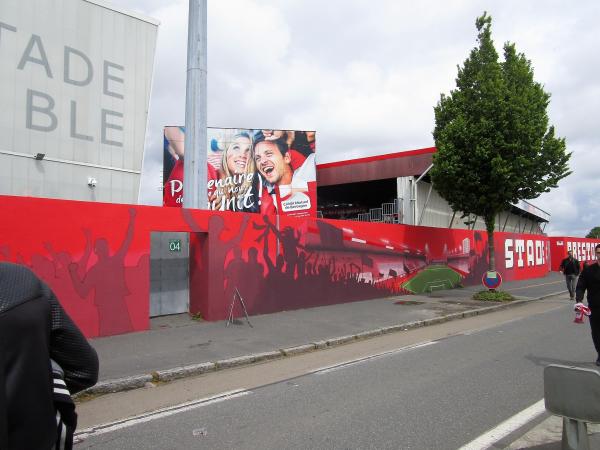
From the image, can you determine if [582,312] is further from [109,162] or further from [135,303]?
[109,162]

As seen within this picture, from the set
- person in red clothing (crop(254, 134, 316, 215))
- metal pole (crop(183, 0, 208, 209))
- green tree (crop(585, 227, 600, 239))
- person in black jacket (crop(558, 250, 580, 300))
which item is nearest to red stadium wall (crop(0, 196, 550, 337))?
metal pole (crop(183, 0, 208, 209))

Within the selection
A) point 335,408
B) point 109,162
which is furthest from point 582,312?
point 109,162

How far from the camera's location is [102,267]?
9.27m

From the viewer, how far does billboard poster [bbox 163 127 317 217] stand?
A: 24.8 meters

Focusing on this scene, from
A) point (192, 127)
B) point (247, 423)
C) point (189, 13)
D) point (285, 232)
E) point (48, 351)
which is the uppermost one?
point (189, 13)

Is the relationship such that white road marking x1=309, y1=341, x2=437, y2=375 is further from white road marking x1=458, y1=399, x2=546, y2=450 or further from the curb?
white road marking x1=458, y1=399, x2=546, y2=450

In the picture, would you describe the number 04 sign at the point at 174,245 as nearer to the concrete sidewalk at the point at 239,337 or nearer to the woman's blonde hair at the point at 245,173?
the concrete sidewalk at the point at 239,337

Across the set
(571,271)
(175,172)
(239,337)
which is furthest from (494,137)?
(175,172)

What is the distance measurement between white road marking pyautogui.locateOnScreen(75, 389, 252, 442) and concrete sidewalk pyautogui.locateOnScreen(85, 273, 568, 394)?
50.4 inches

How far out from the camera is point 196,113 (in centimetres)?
1303

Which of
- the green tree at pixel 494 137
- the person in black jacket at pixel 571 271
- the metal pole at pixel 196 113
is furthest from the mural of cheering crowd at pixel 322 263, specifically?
the person in black jacket at pixel 571 271

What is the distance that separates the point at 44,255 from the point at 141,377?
3530 millimetres

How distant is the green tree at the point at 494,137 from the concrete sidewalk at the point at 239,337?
14.1ft

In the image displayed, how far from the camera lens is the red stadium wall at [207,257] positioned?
340 inches
